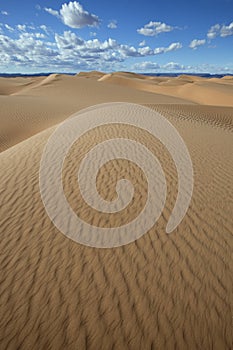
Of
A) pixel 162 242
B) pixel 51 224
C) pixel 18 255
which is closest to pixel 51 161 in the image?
pixel 51 224

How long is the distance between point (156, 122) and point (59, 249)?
7.05 m

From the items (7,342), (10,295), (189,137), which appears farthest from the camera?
(189,137)

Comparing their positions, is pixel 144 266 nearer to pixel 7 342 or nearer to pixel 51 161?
pixel 7 342

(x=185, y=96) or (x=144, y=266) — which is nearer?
(x=144, y=266)

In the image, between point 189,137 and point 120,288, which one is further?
point 189,137

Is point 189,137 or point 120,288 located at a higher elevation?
point 189,137

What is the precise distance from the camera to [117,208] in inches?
166

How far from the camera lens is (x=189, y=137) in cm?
808

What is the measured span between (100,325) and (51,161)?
417 cm

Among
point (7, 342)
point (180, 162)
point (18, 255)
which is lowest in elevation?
point (7, 342)

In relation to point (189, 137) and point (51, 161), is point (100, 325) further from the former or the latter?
point (189, 137)

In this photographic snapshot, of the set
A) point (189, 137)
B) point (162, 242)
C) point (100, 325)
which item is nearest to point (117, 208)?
point (162, 242)

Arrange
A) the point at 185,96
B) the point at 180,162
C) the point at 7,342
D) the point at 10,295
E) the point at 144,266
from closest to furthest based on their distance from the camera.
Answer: the point at 7,342 → the point at 10,295 → the point at 144,266 → the point at 180,162 → the point at 185,96

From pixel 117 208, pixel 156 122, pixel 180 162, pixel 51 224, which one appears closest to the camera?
pixel 51 224
